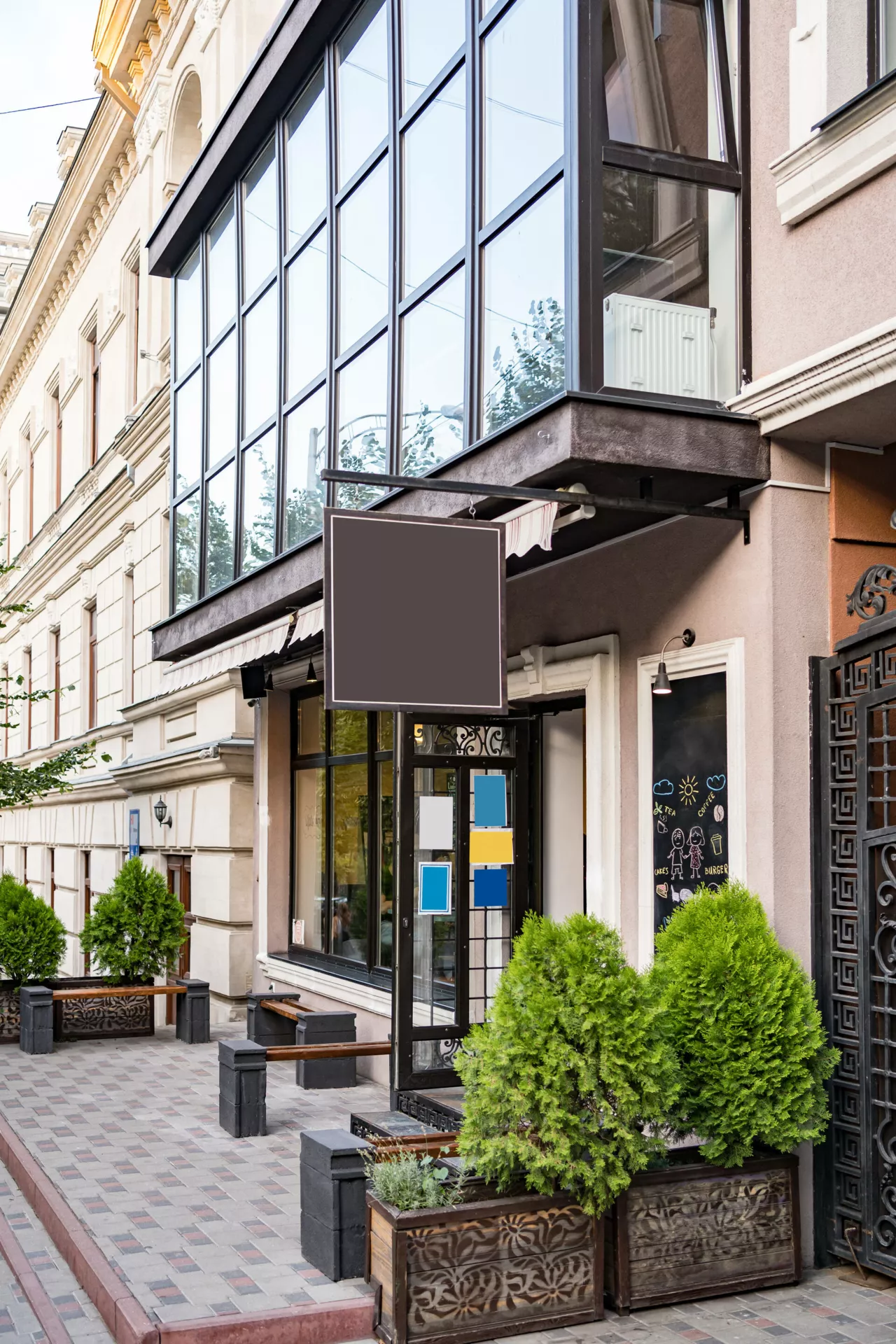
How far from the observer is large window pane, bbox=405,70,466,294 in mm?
8266

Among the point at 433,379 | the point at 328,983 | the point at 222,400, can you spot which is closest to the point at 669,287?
the point at 433,379

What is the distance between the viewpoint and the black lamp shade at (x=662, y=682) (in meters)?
7.54

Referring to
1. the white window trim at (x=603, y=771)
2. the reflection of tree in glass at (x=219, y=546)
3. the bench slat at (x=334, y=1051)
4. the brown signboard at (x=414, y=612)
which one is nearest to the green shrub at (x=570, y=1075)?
the brown signboard at (x=414, y=612)

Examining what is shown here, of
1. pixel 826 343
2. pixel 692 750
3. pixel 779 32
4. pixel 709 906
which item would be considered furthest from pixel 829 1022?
pixel 779 32

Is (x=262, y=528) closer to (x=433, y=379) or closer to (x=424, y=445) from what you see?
(x=424, y=445)

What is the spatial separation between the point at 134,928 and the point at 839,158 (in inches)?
436

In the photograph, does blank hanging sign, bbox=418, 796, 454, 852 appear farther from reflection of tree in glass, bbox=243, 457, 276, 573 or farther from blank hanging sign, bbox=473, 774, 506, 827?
reflection of tree in glass, bbox=243, 457, 276, 573

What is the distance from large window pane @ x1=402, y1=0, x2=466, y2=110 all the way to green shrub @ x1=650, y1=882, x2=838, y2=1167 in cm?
558

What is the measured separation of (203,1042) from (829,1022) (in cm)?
905

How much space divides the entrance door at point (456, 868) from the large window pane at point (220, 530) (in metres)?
4.18

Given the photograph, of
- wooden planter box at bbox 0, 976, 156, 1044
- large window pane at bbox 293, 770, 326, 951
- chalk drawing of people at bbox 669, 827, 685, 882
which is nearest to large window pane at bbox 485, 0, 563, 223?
chalk drawing of people at bbox 669, 827, 685, 882

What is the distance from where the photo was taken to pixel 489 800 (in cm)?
925

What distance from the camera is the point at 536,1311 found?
5.82 metres

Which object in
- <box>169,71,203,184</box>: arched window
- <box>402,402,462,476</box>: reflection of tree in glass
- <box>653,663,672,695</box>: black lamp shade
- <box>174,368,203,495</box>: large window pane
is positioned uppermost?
<box>169,71,203,184</box>: arched window
